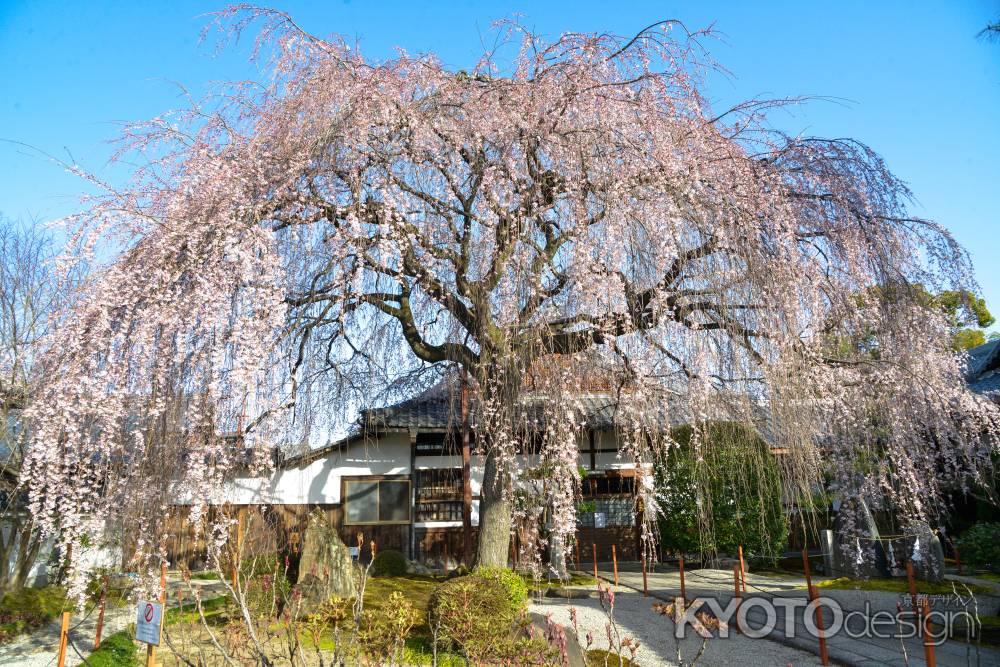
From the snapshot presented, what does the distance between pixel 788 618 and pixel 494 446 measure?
3959mm

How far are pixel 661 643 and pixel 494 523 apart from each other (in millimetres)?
2154

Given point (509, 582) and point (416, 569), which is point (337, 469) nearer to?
point (416, 569)

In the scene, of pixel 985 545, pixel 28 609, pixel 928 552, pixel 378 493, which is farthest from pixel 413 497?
pixel 985 545

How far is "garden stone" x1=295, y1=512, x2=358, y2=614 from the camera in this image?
720 centimetres

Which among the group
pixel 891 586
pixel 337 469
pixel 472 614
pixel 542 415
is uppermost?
pixel 542 415

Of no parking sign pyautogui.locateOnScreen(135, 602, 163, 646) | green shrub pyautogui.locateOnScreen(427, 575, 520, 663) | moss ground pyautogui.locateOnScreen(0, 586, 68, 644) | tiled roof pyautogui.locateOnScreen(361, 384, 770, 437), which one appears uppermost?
tiled roof pyautogui.locateOnScreen(361, 384, 770, 437)

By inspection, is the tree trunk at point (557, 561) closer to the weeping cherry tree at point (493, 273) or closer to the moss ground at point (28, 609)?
the weeping cherry tree at point (493, 273)

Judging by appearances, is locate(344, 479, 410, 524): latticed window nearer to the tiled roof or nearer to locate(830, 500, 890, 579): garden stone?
the tiled roof

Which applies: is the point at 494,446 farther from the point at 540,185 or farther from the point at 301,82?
the point at 301,82

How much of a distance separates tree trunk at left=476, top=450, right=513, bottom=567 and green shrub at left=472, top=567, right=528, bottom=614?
610 millimetres

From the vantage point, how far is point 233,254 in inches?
205

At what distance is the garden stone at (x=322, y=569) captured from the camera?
7.20 metres

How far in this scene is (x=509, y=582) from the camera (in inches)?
264

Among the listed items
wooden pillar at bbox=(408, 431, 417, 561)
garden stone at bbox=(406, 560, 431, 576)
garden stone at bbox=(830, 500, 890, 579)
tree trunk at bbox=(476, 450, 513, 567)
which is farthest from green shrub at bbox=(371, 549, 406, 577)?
garden stone at bbox=(830, 500, 890, 579)
